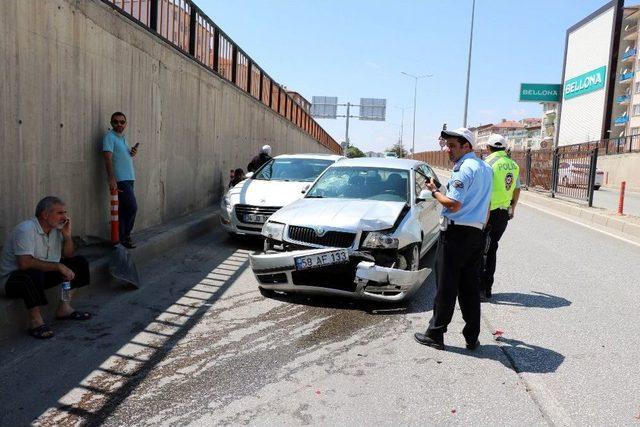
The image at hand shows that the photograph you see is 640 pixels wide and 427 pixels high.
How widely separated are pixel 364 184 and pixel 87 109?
11.6 feet

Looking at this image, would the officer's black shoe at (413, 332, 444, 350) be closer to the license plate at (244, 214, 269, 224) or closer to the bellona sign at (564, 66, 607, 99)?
the license plate at (244, 214, 269, 224)

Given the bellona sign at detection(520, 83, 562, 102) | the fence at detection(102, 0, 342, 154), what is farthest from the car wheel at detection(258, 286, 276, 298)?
the bellona sign at detection(520, 83, 562, 102)

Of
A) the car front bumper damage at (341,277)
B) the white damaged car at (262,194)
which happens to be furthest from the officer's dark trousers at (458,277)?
the white damaged car at (262,194)

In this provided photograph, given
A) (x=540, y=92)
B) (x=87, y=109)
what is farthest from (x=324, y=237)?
(x=540, y=92)

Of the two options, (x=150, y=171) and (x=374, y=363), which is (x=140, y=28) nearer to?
(x=150, y=171)

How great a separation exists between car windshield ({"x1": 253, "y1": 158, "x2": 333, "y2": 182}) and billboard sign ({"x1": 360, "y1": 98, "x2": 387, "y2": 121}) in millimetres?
45046

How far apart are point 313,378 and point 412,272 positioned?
76.1 inches

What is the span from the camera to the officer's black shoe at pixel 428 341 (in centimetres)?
449

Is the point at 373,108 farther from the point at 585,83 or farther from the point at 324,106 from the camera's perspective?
the point at 585,83

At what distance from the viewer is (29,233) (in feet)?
14.5

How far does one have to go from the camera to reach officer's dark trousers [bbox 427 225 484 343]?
4379mm

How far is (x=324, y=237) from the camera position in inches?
220

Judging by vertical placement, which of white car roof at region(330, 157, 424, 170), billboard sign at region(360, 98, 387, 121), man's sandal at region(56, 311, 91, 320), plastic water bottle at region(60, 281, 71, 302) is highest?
billboard sign at region(360, 98, 387, 121)

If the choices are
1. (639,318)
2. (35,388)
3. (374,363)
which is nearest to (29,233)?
(35,388)
